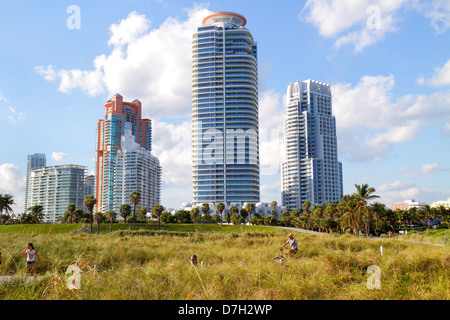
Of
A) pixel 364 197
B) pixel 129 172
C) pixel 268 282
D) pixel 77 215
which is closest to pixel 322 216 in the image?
pixel 364 197

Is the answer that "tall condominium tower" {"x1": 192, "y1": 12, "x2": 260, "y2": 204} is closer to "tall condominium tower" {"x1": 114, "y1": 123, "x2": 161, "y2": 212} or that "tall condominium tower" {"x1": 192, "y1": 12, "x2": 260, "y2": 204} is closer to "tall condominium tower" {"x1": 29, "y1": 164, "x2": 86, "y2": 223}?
"tall condominium tower" {"x1": 114, "y1": 123, "x2": 161, "y2": 212}

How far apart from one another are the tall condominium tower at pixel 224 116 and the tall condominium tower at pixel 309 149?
33409 millimetres

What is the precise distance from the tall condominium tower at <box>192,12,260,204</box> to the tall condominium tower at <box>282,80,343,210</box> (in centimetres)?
3341

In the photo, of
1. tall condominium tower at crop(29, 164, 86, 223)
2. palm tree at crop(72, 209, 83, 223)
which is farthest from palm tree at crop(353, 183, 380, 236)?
tall condominium tower at crop(29, 164, 86, 223)

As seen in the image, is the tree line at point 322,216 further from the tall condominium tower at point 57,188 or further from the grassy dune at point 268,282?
the tall condominium tower at point 57,188

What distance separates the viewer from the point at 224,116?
132 meters

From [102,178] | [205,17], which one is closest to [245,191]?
[205,17]

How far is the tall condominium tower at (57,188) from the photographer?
19088 centimetres

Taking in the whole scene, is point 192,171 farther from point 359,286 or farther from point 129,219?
point 359,286

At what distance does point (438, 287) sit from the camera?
923cm

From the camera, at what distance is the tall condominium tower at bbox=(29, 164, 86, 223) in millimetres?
190875

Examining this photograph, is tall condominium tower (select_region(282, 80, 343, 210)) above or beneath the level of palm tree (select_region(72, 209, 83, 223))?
above
